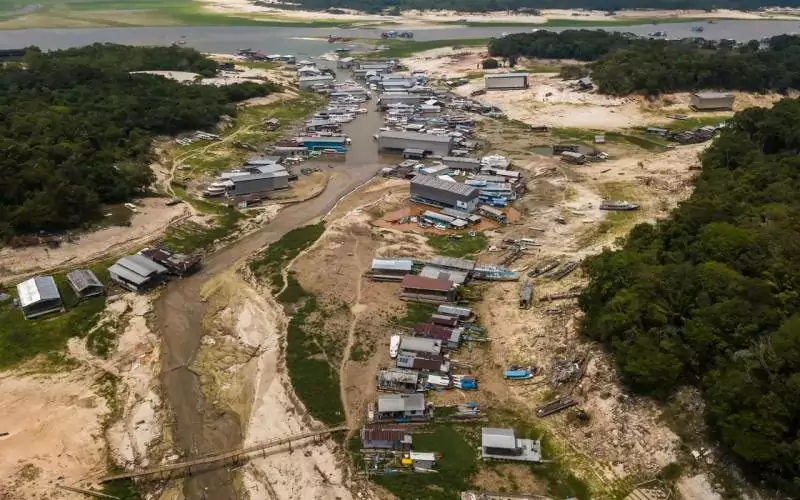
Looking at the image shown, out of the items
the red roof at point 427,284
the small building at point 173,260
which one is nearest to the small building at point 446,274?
the red roof at point 427,284

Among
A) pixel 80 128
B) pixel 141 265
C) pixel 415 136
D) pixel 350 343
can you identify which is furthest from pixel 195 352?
pixel 415 136

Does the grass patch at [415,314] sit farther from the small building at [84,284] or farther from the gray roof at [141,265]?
the small building at [84,284]

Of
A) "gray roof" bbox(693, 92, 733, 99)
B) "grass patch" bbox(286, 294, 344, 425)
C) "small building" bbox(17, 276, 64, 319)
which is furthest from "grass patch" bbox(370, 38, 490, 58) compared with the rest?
"grass patch" bbox(286, 294, 344, 425)

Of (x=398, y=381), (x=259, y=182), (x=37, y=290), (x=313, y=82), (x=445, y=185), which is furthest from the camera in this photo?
(x=313, y=82)

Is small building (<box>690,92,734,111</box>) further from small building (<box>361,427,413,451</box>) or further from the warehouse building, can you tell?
small building (<box>361,427,413,451</box>)

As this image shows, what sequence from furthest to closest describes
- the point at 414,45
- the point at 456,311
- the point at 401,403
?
1. the point at 414,45
2. the point at 456,311
3. the point at 401,403

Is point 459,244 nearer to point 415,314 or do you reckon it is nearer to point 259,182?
point 415,314

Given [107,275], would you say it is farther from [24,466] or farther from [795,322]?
[795,322]
